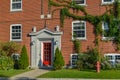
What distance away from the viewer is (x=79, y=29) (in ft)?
97.8

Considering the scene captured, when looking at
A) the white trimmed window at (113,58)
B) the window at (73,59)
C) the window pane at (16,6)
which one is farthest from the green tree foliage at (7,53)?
the white trimmed window at (113,58)

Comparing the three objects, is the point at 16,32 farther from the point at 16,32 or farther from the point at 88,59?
the point at 88,59

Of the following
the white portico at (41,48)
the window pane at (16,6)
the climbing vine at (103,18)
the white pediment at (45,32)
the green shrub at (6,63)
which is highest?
the window pane at (16,6)

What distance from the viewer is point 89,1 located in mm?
29656

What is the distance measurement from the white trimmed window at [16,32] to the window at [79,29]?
5324 millimetres

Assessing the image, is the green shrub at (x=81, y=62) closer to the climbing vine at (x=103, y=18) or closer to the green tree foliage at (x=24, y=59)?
the climbing vine at (x=103, y=18)

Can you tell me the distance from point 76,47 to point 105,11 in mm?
4012

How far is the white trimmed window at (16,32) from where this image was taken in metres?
31.8

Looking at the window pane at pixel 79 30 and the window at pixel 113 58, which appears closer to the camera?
the window at pixel 113 58

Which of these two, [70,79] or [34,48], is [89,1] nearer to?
[34,48]

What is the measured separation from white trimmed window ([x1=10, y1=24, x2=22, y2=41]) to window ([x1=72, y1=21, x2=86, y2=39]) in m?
5.32

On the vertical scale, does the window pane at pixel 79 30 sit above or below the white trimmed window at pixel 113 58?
above

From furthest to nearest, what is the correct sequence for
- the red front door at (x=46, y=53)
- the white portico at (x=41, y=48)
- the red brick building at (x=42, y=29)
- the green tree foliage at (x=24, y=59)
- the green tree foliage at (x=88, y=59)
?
the red front door at (x=46, y=53)
the white portico at (x=41, y=48)
the green tree foliage at (x=24, y=59)
the red brick building at (x=42, y=29)
the green tree foliage at (x=88, y=59)

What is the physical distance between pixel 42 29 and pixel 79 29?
3.45 meters
